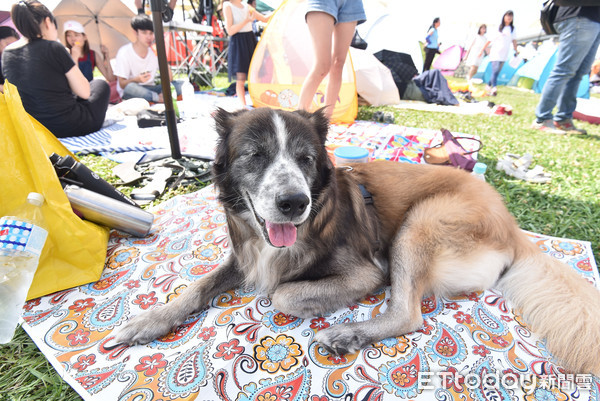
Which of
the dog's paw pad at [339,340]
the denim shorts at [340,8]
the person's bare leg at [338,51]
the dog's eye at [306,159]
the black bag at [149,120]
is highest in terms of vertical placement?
the denim shorts at [340,8]

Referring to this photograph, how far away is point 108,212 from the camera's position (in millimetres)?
2678

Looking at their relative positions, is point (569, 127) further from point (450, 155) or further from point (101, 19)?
point (101, 19)

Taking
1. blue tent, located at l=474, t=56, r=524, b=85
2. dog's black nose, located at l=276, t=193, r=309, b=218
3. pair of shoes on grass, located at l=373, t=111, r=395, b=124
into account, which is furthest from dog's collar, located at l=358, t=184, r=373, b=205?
blue tent, located at l=474, t=56, r=524, b=85

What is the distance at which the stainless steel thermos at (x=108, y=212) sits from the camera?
2553mm

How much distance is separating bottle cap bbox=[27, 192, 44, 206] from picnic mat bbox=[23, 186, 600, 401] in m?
0.69

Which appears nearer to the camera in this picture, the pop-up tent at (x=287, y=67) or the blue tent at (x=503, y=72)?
the pop-up tent at (x=287, y=67)

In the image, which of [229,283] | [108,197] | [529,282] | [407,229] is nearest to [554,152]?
[529,282]

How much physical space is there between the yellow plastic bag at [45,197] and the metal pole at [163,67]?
2086 mm

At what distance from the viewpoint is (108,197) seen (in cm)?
275

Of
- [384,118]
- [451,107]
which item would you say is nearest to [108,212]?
[384,118]

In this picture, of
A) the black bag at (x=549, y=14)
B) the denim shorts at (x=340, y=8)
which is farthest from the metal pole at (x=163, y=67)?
the black bag at (x=549, y=14)

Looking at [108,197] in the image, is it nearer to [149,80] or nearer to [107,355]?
[107,355]

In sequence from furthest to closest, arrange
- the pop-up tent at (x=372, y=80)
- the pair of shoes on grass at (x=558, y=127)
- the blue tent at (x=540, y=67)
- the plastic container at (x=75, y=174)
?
the blue tent at (x=540, y=67) < the pop-up tent at (x=372, y=80) < the pair of shoes on grass at (x=558, y=127) < the plastic container at (x=75, y=174)

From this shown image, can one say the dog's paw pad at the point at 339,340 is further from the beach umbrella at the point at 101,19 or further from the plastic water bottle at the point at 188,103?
the beach umbrella at the point at 101,19
